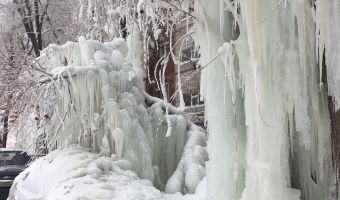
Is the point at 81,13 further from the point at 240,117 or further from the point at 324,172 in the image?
the point at 324,172

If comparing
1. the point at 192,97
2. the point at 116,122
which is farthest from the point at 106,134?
the point at 192,97

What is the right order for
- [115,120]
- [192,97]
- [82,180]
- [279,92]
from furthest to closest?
[192,97], [115,120], [82,180], [279,92]

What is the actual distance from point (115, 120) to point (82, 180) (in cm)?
185

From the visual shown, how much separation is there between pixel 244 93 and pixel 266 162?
713 mm

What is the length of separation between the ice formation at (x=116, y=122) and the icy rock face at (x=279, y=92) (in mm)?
4628

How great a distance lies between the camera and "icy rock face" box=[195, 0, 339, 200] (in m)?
3.77

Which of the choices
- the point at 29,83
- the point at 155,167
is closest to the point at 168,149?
the point at 155,167

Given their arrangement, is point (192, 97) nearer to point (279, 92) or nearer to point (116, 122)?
point (116, 122)

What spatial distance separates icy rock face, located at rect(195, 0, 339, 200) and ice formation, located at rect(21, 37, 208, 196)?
4628mm

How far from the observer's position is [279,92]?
388cm

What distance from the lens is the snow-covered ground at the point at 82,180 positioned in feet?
23.5

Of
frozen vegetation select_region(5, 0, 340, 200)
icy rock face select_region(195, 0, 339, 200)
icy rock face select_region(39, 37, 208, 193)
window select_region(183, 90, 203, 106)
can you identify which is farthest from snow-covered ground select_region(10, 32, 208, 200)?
window select_region(183, 90, 203, 106)

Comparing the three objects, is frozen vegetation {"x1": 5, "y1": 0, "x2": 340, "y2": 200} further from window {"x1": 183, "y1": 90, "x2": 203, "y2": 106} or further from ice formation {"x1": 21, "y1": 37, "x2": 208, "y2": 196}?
window {"x1": 183, "y1": 90, "x2": 203, "y2": 106}

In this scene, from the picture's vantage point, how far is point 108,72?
31.7ft
